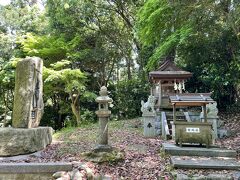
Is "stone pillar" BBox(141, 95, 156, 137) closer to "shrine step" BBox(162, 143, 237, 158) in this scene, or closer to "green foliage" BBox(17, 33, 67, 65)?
"shrine step" BBox(162, 143, 237, 158)

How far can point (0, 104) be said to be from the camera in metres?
20.8

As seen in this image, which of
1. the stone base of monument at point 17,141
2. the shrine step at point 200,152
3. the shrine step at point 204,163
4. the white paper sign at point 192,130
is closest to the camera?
the shrine step at point 204,163

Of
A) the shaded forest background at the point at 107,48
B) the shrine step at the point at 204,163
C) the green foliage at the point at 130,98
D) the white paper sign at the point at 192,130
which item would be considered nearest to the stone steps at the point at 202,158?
the shrine step at the point at 204,163

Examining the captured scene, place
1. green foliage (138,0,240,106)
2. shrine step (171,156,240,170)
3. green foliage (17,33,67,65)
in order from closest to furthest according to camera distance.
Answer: shrine step (171,156,240,170), green foliage (138,0,240,106), green foliage (17,33,67,65)

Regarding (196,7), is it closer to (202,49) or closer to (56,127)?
(202,49)

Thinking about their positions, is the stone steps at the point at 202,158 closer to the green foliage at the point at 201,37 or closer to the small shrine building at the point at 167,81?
the green foliage at the point at 201,37

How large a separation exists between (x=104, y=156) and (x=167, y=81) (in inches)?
319

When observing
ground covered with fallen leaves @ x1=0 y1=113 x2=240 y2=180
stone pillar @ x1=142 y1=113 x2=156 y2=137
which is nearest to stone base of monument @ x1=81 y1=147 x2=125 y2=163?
ground covered with fallen leaves @ x1=0 y1=113 x2=240 y2=180

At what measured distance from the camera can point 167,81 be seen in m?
13.7

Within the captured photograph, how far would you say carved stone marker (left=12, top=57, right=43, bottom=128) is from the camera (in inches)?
300

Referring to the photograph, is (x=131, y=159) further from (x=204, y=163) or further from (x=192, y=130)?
(x=192, y=130)

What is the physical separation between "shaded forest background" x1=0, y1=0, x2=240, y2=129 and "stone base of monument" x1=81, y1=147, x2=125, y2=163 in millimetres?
5345

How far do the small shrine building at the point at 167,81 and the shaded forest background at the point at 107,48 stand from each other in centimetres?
91

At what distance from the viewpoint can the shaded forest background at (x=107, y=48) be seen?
12.1 metres
